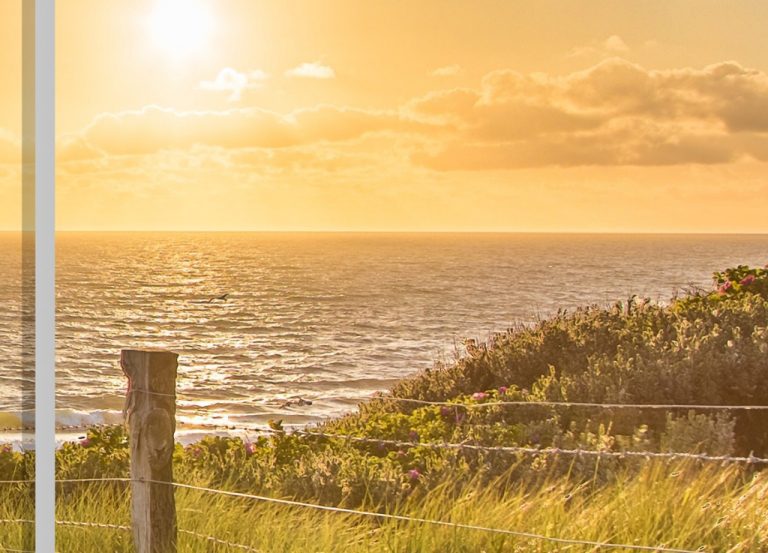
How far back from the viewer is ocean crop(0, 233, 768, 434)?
8.92m

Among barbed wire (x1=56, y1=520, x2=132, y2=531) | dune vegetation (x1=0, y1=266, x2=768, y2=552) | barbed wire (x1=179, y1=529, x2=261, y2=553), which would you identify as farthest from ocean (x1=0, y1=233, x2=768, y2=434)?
barbed wire (x1=56, y1=520, x2=132, y2=531)

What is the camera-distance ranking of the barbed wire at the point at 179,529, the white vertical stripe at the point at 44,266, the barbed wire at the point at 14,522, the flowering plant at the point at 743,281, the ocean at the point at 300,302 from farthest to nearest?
1. the ocean at the point at 300,302
2. the flowering plant at the point at 743,281
3. the barbed wire at the point at 179,529
4. the barbed wire at the point at 14,522
5. the white vertical stripe at the point at 44,266

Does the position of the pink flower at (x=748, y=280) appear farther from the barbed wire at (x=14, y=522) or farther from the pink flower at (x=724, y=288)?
the barbed wire at (x=14, y=522)

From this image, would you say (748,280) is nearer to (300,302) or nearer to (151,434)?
(151,434)

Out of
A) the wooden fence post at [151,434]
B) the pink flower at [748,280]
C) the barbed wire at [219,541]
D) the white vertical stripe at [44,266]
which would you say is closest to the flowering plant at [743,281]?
the pink flower at [748,280]

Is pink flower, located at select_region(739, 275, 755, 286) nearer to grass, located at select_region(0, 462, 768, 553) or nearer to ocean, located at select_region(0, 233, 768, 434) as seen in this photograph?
grass, located at select_region(0, 462, 768, 553)

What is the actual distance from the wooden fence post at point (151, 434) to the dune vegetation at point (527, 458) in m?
0.33

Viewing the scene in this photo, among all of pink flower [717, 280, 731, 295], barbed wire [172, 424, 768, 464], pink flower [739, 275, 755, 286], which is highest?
pink flower [739, 275, 755, 286]

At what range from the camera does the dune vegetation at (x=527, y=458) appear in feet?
9.95

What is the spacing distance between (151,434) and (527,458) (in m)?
1.61

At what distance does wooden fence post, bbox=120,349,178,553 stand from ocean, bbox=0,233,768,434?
499 cm

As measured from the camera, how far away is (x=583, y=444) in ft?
12.2

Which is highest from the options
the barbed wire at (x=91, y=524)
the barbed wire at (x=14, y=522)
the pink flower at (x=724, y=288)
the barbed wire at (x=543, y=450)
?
the pink flower at (x=724, y=288)

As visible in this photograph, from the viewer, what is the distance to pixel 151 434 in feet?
8.81
